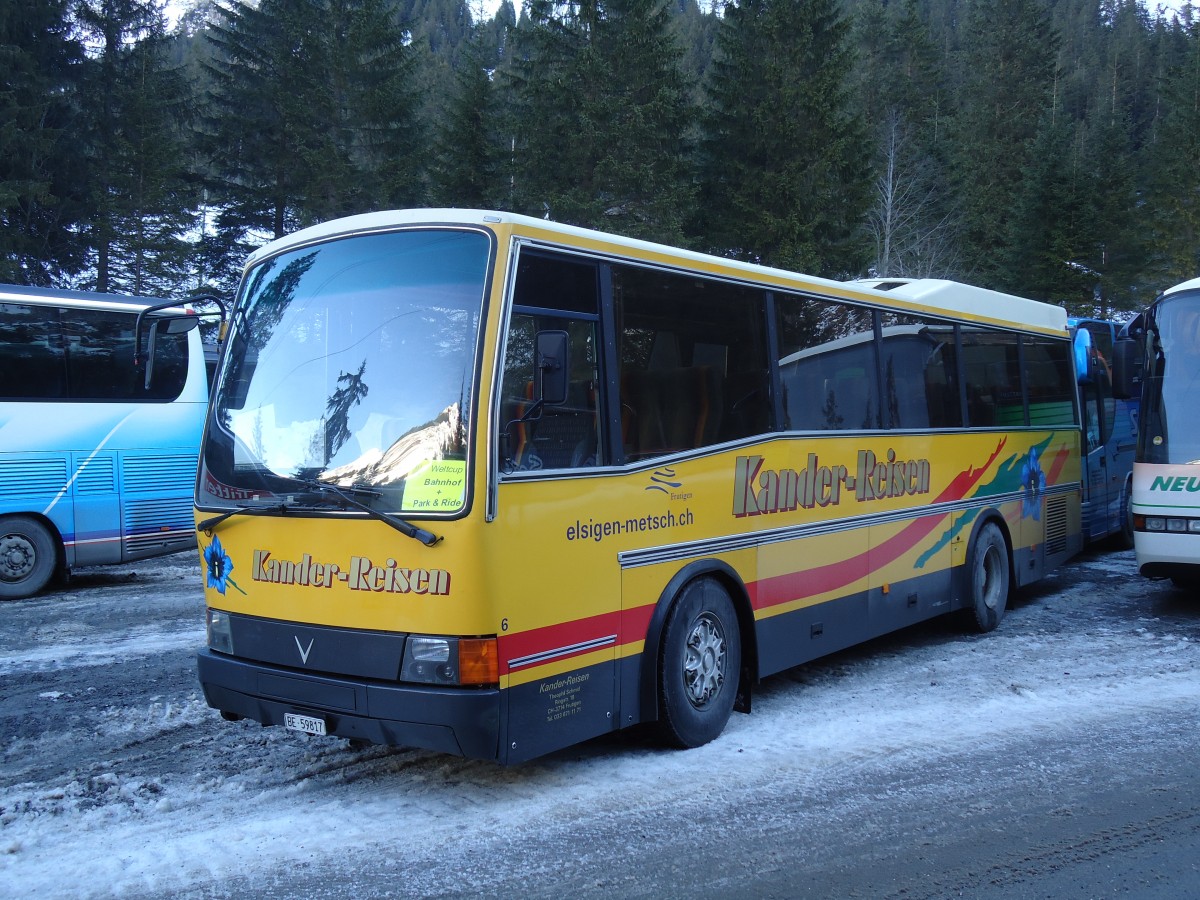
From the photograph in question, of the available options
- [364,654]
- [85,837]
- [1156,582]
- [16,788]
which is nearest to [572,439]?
[364,654]

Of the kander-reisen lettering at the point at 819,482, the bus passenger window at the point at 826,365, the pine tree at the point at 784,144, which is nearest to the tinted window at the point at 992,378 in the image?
the kander-reisen lettering at the point at 819,482

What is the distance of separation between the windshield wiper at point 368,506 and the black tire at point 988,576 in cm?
613

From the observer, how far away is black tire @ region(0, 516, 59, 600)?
10.7 metres

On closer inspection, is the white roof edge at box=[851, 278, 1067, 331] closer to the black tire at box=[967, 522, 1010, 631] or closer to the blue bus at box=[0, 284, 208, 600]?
the black tire at box=[967, 522, 1010, 631]

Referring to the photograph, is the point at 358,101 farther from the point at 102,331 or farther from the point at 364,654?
the point at 364,654

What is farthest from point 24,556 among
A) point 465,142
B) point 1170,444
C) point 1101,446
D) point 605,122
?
point 465,142

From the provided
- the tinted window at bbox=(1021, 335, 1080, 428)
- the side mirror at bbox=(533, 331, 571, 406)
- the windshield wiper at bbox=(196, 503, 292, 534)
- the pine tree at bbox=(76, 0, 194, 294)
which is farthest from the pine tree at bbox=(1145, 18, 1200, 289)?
the windshield wiper at bbox=(196, 503, 292, 534)

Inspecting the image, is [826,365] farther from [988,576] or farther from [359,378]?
[359,378]

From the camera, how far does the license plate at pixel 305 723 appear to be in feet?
16.1

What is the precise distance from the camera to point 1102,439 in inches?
506

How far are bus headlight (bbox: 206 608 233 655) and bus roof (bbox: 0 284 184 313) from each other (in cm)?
610

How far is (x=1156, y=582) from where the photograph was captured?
456 inches

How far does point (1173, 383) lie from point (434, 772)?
803 cm

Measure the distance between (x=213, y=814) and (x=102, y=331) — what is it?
823 centimetres
